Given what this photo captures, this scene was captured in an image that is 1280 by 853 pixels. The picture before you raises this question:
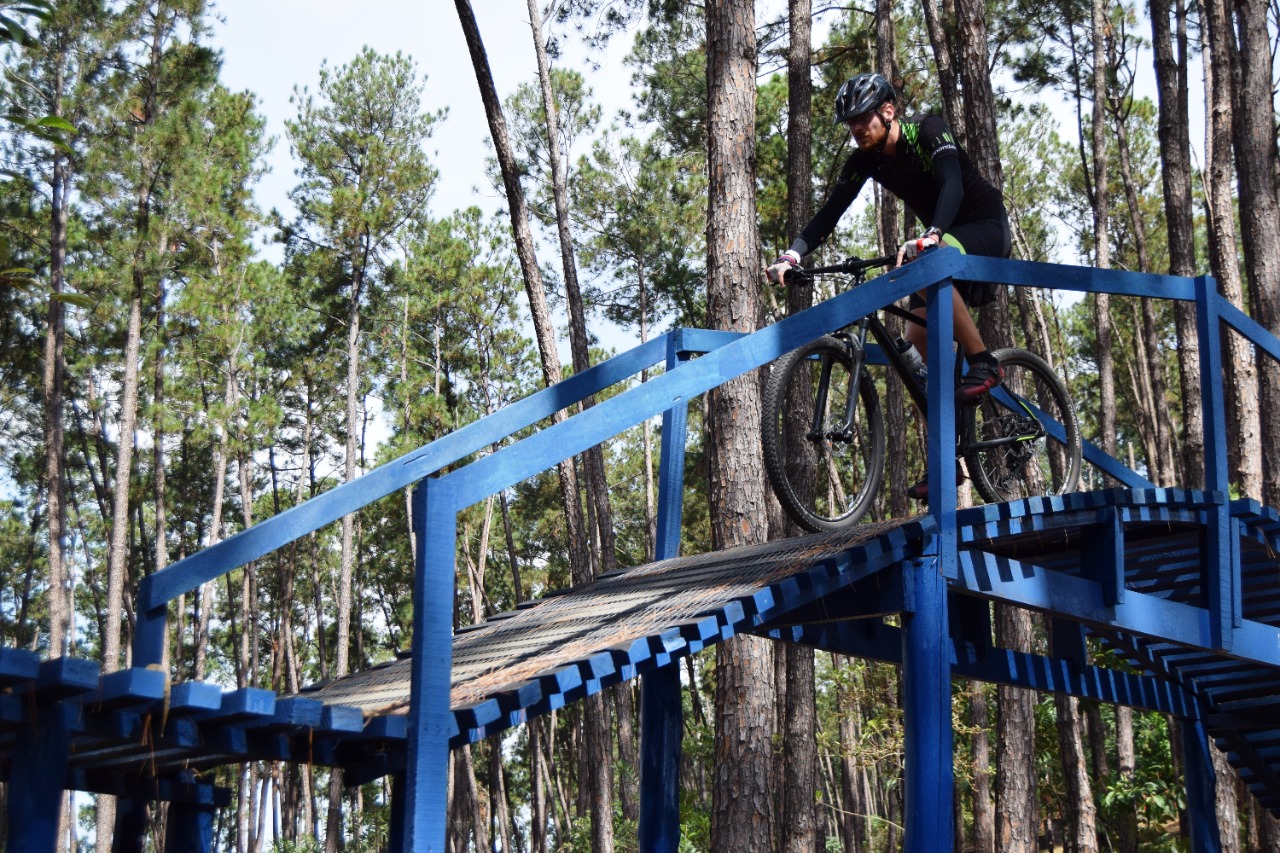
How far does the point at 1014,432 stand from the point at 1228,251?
6.65 m

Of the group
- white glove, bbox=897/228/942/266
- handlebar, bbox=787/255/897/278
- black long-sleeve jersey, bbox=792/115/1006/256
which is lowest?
white glove, bbox=897/228/942/266

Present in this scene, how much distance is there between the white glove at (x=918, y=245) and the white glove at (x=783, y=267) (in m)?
0.73

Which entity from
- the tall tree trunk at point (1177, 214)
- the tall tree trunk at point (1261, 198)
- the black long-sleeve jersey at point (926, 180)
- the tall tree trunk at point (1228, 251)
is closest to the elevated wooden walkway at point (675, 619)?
the black long-sleeve jersey at point (926, 180)

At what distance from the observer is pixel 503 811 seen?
3256cm

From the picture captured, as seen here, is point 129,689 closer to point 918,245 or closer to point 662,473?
point 918,245

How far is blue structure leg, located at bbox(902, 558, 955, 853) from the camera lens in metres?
4.89

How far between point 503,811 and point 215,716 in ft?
100

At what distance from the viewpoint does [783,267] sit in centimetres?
613

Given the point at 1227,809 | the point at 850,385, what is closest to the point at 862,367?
the point at 850,385

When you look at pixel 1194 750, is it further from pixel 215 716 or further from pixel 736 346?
pixel 215 716

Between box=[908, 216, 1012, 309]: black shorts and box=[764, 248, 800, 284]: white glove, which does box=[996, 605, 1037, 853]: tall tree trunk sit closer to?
box=[908, 216, 1012, 309]: black shorts

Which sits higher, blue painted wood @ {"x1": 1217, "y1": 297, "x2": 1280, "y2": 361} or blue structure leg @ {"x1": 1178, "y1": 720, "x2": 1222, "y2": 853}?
blue painted wood @ {"x1": 1217, "y1": 297, "x2": 1280, "y2": 361}

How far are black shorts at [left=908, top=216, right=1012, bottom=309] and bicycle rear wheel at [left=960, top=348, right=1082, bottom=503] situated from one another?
0.53 m

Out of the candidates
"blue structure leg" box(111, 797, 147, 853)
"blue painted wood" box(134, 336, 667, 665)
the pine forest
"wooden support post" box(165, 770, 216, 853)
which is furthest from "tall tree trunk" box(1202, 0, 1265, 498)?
"blue structure leg" box(111, 797, 147, 853)
